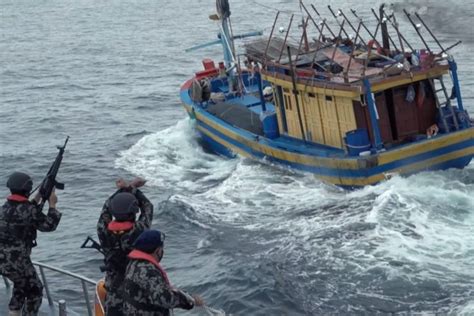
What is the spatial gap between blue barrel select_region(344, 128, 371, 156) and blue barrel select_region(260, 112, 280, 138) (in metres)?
3.76

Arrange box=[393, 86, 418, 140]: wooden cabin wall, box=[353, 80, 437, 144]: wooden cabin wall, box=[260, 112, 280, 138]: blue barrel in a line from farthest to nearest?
box=[260, 112, 280, 138]: blue barrel < box=[393, 86, 418, 140]: wooden cabin wall < box=[353, 80, 437, 144]: wooden cabin wall

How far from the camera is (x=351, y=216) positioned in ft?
66.1

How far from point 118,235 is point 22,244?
1.61m

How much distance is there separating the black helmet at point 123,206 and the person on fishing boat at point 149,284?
1084 mm

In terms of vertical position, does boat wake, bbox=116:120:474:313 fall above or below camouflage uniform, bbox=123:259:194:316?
below

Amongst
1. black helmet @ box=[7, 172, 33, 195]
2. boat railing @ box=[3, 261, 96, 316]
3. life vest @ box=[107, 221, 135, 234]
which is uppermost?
black helmet @ box=[7, 172, 33, 195]

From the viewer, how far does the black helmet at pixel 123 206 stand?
9469 mm

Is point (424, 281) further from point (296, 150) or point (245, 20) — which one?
point (245, 20)

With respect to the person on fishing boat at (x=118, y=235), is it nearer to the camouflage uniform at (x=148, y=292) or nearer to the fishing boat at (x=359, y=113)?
the camouflage uniform at (x=148, y=292)

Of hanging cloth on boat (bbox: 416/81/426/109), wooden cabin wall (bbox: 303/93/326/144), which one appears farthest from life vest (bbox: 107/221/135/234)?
hanging cloth on boat (bbox: 416/81/426/109)

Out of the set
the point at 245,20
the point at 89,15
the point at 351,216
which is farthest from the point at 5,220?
the point at 89,15

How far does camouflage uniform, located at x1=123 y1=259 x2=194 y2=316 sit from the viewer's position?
8.34 meters

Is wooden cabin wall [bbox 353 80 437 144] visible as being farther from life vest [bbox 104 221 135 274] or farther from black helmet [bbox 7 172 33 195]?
life vest [bbox 104 221 135 274]

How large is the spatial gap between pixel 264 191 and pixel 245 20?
119 feet
